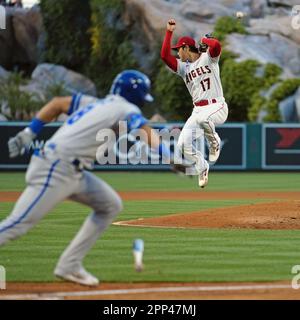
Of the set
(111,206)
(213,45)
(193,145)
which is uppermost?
(213,45)

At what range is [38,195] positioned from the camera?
827 cm

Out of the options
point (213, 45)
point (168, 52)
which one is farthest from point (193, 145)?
point (213, 45)

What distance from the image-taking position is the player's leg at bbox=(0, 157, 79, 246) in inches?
326

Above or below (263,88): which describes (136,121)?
below

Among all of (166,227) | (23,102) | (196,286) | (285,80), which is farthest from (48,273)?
(23,102)

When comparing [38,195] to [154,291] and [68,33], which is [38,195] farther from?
[68,33]

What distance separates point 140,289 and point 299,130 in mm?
22571

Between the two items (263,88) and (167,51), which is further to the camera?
(263,88)

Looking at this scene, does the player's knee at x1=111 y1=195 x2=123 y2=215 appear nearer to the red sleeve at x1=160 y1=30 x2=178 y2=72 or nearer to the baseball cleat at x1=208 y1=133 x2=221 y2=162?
the red sleeve at x1=160 y1=30 x2=178 y2=72

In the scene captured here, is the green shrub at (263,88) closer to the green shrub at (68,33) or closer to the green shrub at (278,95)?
the green shrub at (278,95)

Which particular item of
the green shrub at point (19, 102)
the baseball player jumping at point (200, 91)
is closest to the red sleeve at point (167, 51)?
the baseball player jumping at point (200, 91)

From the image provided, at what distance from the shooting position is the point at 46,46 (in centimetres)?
4991

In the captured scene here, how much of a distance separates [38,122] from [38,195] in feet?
2.25
